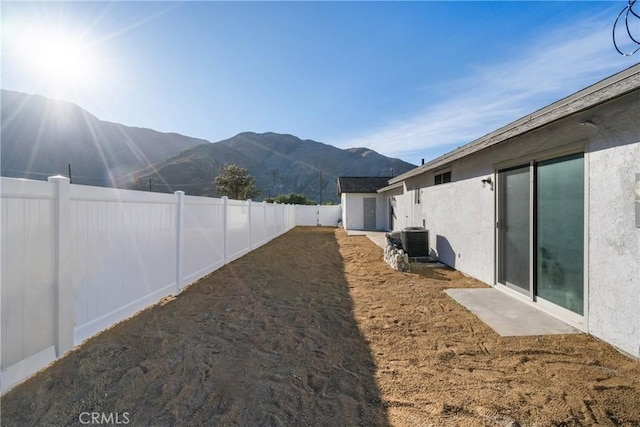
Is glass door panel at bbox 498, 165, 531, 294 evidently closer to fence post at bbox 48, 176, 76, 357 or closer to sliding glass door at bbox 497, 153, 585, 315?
sliding glass door at bbox 497, 153, 585, 315

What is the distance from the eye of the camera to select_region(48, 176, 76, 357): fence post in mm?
2641

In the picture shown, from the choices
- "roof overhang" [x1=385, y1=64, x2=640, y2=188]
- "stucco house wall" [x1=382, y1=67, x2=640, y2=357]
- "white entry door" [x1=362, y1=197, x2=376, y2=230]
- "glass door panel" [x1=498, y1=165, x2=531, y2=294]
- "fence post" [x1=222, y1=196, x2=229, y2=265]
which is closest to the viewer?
"roof overhang" [x1=385, y1=64, x2=640, y2=188]

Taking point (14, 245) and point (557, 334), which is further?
point (557, 334)

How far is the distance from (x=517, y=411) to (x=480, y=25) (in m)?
8.66

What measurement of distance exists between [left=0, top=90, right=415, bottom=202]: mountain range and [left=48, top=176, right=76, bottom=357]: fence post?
35.3 meters

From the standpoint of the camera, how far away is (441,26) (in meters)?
8.10

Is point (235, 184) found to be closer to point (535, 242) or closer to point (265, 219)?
point (265, 219)

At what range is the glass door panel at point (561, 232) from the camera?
372 cm

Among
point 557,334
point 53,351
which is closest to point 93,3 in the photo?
point 53,351

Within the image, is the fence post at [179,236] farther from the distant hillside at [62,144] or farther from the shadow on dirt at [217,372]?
the distant hillside at [62,144]

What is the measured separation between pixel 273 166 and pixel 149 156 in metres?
33.3

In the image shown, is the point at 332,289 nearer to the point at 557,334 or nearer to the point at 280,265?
the point at 280,265

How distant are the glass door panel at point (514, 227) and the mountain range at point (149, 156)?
3247 centimetres

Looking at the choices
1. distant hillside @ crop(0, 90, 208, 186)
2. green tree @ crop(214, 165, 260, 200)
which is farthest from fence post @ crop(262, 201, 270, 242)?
distant hillside @ crop(0, 90, 208, 186)
